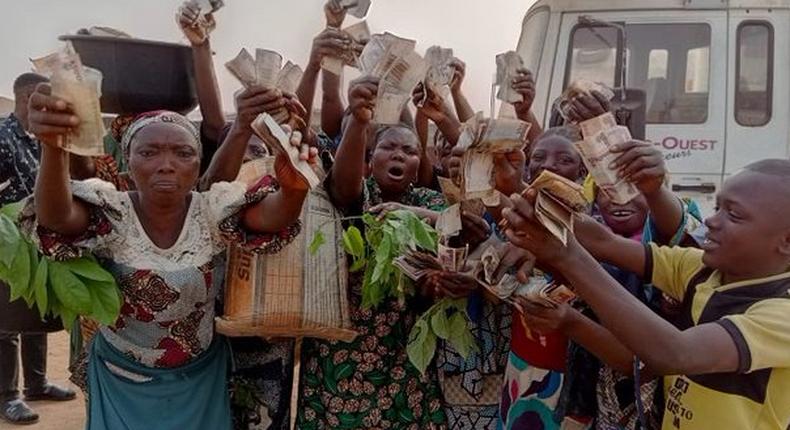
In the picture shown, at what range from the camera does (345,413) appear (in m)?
2.84

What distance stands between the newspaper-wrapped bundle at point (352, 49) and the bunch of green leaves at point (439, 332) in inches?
34.9

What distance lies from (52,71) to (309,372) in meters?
1.34

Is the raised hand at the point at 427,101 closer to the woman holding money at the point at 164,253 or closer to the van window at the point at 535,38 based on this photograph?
the woman holding money at the point at 164,253

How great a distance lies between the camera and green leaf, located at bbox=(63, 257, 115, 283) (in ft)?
7.61

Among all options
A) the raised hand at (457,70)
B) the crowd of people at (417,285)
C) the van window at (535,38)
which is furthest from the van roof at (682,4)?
the raised hand at (457,70)

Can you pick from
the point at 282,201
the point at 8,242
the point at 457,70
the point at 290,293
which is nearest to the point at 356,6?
the point at 457,70

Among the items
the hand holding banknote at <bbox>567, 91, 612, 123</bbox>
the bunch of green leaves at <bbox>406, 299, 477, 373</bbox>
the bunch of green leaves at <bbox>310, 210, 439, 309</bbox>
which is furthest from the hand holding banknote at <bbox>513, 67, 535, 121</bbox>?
the bunch of green leaves at <bbox>406, 299, 477, 373</bbox>

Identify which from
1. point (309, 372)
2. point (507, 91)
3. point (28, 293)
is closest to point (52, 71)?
point (28, 293)

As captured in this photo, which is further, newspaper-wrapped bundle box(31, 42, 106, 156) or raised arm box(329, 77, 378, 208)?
raised arm box(329, 77, 378, 208)

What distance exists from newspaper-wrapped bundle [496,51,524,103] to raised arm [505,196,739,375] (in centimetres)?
140

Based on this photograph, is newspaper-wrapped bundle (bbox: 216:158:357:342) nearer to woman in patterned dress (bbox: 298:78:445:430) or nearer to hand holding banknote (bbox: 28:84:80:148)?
woman in patterned dress (bbox: 298:78:445:430)

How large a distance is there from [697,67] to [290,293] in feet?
15.3

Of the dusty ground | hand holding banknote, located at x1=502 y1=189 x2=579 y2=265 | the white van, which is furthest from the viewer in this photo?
the white van

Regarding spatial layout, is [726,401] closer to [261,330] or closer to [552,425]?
[552,425]
